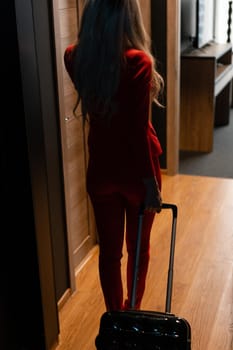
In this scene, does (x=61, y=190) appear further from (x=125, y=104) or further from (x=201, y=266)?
(x=201, y=266)

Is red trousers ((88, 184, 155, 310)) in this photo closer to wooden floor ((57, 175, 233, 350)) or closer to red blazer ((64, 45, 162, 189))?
red blazer ((64, 45, 162, 189))

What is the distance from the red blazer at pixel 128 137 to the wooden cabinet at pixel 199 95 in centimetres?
272

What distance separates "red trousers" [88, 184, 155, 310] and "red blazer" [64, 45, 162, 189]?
61mm

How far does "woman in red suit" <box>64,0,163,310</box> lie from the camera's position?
171cm

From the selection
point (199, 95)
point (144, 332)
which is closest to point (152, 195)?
point (144, 332)

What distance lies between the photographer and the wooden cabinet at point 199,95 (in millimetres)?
4488

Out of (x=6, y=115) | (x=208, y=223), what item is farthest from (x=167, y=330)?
(x=208, y=223)

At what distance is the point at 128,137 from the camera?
5.95ft

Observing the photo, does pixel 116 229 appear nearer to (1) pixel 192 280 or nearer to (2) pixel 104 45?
(2) pixel 104 45

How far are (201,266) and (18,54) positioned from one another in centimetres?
164

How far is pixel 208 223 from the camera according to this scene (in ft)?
11.1

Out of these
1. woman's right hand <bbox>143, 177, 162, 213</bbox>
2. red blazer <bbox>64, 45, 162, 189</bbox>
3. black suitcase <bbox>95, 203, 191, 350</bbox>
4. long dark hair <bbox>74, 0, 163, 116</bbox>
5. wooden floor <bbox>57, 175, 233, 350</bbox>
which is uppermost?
long dark hair <bbox>74, 0, 163, 116</bbox>

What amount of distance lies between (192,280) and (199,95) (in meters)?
2.22

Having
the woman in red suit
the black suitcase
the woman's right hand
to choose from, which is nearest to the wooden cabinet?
the woman in red suit
